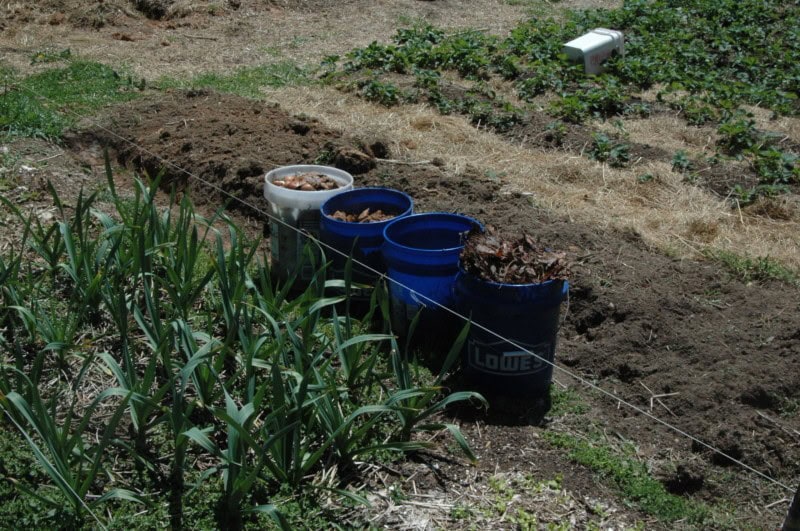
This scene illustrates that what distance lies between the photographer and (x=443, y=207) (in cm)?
543

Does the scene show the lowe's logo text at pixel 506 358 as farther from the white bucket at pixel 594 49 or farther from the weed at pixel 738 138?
the white bucket at pixel 594 49

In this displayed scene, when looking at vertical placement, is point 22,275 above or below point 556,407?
above

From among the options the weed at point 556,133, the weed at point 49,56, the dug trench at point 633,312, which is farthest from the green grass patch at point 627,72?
the weed at point 49,56

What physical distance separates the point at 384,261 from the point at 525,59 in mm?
5590

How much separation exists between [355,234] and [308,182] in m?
0.68

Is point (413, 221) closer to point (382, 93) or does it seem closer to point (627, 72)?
point (382, 93)

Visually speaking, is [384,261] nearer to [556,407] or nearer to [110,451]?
[556,407]

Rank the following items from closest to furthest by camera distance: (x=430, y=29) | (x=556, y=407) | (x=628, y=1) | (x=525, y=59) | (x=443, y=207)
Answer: (x=556, y=407) < (x=443, y=207) < (x=525, y=59) < (x=430, y=29) < (x=628, y=1)

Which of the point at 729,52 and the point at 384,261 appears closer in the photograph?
the point at 384,261

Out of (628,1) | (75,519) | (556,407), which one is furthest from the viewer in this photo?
(628,1)

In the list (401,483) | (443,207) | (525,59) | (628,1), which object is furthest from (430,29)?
(401,483)

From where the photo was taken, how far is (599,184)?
6148 mm

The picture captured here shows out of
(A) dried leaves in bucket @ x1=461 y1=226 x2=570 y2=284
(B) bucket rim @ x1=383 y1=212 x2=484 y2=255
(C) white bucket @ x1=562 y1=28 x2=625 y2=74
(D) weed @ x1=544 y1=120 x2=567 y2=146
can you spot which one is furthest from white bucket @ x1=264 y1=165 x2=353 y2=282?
(C) white bucket @ x1=562 y1=28 x2=625 y2=74

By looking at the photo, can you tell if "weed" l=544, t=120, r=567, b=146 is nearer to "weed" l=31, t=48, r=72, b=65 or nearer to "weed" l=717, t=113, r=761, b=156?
"weed" l=717, t=113, r=761, b=156
